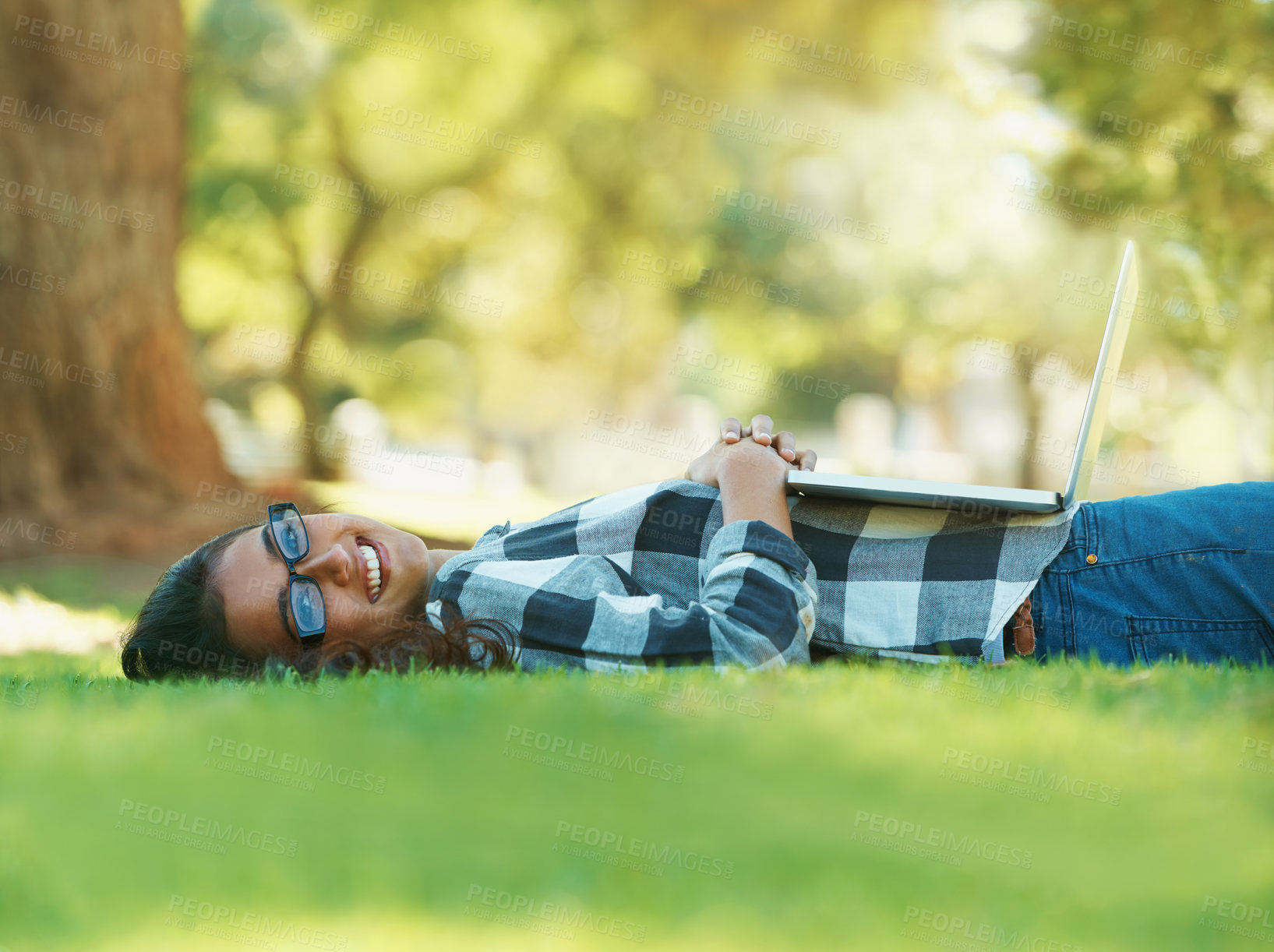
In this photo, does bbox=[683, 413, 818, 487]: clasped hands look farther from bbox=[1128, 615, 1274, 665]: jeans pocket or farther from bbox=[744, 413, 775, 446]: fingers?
bbox=[1128, 615, 1274, 665]: jeans pocket

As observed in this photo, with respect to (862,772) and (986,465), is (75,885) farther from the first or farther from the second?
(986,465)

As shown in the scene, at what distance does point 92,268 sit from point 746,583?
8361 mm

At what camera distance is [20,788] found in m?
2.17

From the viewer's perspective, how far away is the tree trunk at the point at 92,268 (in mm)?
8844

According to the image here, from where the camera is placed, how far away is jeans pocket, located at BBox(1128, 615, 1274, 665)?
3264 millimetres

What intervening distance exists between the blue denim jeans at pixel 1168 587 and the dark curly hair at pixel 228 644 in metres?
1.75

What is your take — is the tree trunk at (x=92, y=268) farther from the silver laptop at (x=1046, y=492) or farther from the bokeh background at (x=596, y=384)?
the silver laptop at (x=1046, y=492)

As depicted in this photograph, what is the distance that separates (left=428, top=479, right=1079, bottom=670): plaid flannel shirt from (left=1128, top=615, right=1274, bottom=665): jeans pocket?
14.8 inches

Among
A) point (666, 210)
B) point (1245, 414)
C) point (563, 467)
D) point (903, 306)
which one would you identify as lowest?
point (563, 467)

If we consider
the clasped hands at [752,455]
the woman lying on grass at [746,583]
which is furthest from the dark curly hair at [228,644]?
the clasped hands at [752,455]

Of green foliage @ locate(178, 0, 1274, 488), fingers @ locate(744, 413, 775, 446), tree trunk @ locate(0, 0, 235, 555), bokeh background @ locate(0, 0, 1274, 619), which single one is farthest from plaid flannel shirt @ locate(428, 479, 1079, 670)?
green foliage @ locate(178, 0, 1274, 488)

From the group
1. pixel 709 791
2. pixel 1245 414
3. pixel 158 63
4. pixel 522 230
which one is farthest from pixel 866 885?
pixel 522 230

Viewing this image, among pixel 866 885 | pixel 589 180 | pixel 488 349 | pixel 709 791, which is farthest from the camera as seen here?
pixel 488 349

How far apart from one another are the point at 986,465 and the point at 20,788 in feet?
114
